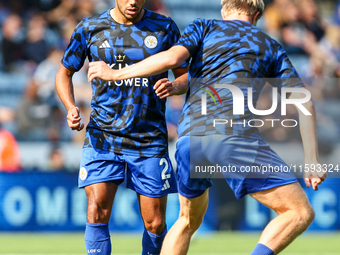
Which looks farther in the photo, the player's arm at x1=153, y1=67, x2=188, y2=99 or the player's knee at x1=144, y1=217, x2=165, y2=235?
the player's knee at x1=144, y1=217, x2=165, y2=235

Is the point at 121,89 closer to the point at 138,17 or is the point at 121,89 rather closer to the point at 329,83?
the point at 138,17

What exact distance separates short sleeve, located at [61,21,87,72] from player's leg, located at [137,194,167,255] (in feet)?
3.89

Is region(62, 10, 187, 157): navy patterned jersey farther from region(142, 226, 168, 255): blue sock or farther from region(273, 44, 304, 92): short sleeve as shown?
region(273, 44, 304, 92): short sleeve

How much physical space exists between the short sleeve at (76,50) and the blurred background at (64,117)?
4040 millimetres

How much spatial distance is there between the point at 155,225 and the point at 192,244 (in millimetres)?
3207

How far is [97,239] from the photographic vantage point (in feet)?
12.6

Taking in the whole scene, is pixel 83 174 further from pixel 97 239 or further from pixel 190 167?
pixel 190 167

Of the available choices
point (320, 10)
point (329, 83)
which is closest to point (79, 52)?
point (329, 83)

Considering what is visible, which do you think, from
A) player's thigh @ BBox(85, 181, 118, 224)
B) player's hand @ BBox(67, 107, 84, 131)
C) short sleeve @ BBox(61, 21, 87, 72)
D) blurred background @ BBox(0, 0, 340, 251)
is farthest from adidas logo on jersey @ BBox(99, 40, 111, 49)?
blurred background @ BBox(0, 0, 340, 251)

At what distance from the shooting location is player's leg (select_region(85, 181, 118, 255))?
385 centimetres

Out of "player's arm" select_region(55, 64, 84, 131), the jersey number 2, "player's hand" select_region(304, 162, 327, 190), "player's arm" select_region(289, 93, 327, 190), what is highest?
"player's arm" select_region(55, 64, 84, 131)

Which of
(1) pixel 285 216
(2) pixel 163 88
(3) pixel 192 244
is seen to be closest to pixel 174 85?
(2) pixel 163 88

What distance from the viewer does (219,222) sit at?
26.4 ft

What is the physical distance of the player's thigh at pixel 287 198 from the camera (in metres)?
3.17
